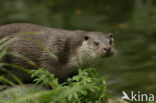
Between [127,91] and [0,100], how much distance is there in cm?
333

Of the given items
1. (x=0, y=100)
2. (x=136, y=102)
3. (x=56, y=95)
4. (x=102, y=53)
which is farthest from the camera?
(x=136, y=102)

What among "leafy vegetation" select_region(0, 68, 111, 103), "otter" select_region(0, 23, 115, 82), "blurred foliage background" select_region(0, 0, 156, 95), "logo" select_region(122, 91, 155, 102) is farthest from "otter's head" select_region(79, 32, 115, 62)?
"blurred foliage background" select_region(0, 0, 156, 95)

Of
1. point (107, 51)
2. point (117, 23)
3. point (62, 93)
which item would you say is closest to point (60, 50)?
point (107, 51)

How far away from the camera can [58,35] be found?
14.0ft

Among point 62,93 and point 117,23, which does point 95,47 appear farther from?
Result: point 117,23

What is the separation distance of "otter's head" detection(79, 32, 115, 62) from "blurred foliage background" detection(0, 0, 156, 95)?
198 cm

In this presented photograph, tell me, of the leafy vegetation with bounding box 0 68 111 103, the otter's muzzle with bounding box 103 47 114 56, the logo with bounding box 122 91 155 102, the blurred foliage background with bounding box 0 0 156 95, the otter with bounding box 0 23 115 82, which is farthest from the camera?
the blurred foliage background with bounding box 0 0 156 95

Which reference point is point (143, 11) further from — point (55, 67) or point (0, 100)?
point (0, 100)

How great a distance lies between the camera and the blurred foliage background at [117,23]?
6812mm

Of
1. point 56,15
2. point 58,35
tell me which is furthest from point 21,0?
point 58,35

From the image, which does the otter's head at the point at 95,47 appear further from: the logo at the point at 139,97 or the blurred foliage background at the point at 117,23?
the blurred foliage background at the point at 117,23

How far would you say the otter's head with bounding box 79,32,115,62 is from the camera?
402 cm

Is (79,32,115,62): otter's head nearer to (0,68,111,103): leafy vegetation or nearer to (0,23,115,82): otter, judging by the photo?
(0,23,115,82): otter

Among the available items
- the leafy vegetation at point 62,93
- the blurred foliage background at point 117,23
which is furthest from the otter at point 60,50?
the blurred foliage background at point 117,23
